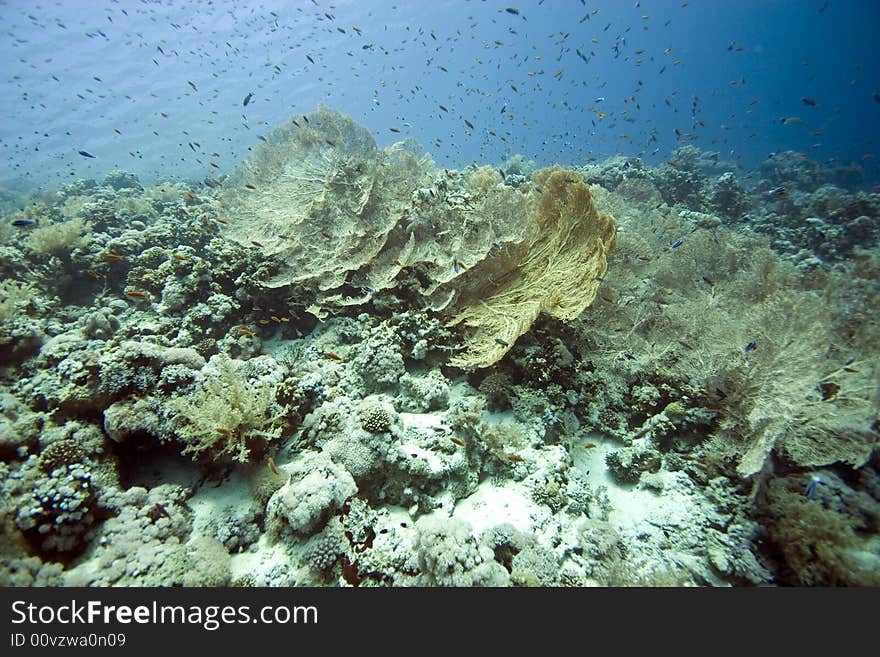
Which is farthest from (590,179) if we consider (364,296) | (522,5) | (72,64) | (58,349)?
(522,5)

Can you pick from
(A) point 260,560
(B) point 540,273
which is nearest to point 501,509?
(A) point 260,560

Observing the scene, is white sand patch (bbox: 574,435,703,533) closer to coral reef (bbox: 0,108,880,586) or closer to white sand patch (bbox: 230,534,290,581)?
coral reef (bbox: 0,108,880,586)

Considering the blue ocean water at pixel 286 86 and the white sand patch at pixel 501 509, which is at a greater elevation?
the blue ocean water at pixel 286 86

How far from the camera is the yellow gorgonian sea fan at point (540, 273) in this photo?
5.16 m

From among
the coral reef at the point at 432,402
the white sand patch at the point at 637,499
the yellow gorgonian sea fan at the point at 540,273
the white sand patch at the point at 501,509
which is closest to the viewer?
the coral reef at the point at 432,402

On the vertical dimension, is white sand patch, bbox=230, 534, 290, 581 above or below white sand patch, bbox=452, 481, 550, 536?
below

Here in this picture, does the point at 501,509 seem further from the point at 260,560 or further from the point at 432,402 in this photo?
the point at 260,560

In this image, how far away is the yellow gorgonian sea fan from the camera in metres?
5.16

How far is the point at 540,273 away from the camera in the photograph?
19.5 feet

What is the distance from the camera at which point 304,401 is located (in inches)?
199

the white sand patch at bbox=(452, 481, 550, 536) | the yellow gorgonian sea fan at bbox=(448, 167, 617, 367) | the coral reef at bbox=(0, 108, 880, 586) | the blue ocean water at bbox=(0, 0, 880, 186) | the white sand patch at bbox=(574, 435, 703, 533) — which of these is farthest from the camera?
the blue ocean water at bbox=(0, 0, 880, 186)

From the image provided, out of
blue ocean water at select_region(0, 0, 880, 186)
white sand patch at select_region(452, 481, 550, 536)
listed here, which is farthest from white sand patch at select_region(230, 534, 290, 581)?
blue ocean water at select_region(0, 0, 880, 186)

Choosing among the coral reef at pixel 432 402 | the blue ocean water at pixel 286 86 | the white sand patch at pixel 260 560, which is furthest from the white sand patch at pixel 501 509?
the blue ocean water at pixel 286 86

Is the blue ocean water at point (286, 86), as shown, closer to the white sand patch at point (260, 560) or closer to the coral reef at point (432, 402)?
the coral reef at point (432, 402)
